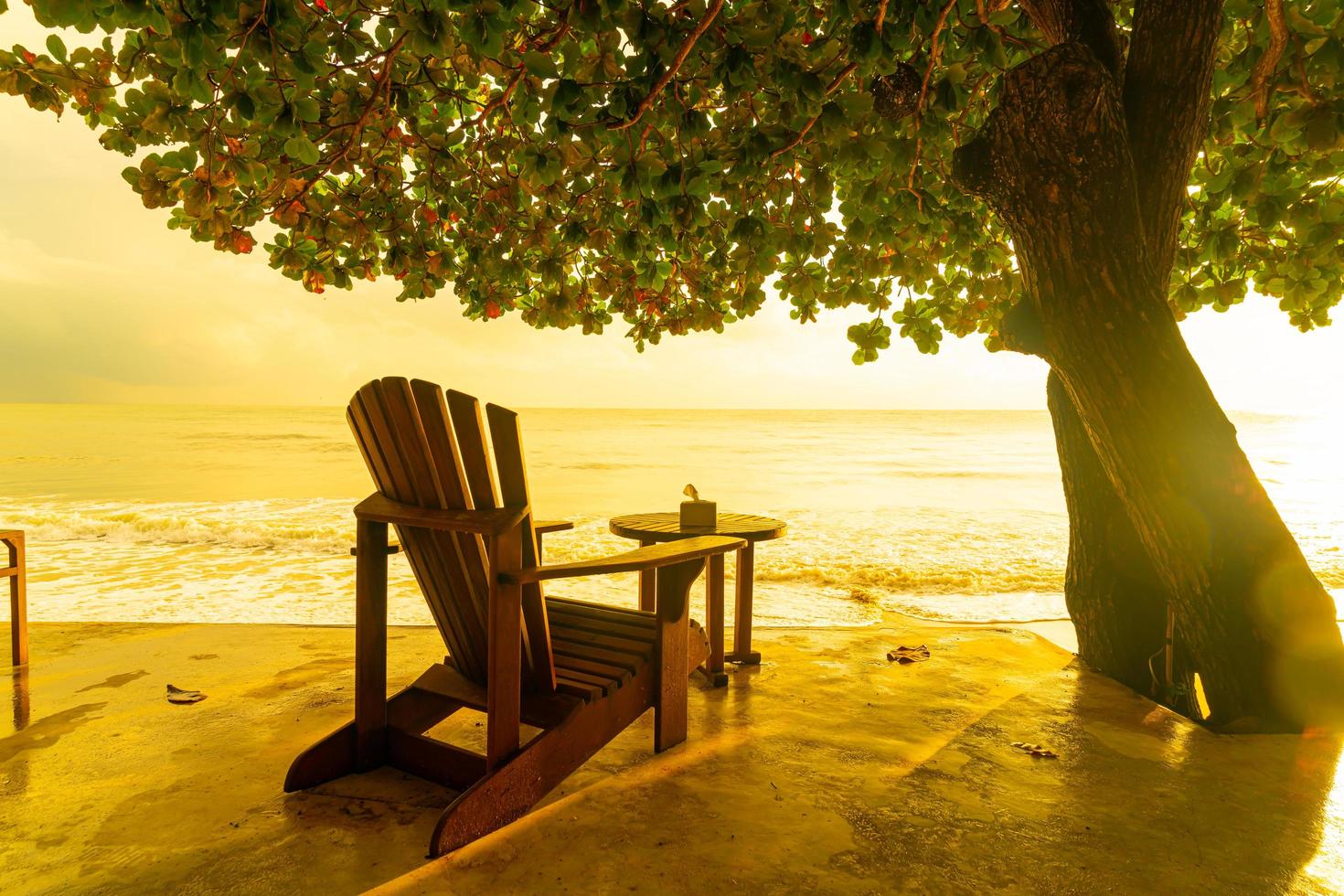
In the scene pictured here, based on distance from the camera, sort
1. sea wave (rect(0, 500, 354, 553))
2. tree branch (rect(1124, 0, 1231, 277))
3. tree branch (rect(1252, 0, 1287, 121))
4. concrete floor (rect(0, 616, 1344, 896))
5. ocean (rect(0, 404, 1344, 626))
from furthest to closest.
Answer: sea wave (rect(0, 500, 354, 553)) → ocean (rect(0, 404, 1344, 626)) → tree branch (rect(1124, 0, 1231, 277)) → tree branch (rect(1252, 0, 1287, 121)) → concrete floor (rect(0, 616, 1344, 896))

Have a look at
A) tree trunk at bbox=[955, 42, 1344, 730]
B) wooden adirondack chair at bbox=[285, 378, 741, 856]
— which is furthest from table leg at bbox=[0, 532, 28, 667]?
tree trunk at bbox=[955, 42, 1344, 730]

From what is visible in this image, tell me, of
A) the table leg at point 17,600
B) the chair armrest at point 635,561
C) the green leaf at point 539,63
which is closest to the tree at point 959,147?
the green leaf at point 539,63

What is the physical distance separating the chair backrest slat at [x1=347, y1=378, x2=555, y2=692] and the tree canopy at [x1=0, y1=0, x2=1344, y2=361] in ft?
3.61

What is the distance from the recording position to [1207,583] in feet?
9.32

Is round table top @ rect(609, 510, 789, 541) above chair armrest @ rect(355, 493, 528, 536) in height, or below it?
below

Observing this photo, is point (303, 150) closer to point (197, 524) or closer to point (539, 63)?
point (539, 63)

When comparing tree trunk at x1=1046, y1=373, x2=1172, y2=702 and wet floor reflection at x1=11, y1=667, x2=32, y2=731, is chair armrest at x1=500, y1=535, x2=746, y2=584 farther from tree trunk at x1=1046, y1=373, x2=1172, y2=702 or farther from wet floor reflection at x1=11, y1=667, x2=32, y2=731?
wet floor reflection at x1=11, y1=667, x2=32, y2=731

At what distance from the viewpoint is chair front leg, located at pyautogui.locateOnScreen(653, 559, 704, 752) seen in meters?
2.43

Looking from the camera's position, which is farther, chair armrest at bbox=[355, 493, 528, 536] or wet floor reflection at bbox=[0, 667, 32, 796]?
wet floor reflection at bbox=[0, 667, 32, 796]

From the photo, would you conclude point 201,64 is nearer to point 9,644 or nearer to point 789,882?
point 789,882

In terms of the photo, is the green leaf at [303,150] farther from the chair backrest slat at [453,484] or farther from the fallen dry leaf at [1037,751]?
the fallen dry leaf at [1037,751]

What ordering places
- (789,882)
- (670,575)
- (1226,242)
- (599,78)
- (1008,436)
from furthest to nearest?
(1008,436), (1226,242), (599,78), (670,575), (789,882)

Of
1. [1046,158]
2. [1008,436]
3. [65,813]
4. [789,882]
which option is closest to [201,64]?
[65,813]

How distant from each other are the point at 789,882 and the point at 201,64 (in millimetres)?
2950
